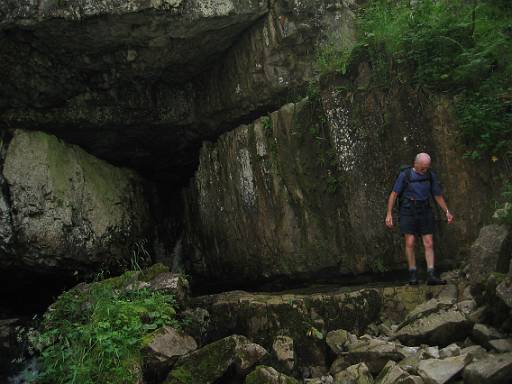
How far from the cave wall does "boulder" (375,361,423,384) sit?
3.02 meters

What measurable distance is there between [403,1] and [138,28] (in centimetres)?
510

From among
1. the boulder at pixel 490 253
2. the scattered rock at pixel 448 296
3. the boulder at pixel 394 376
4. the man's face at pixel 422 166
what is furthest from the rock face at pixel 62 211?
the boulder at pixel 490 253

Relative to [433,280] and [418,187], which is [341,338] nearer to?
[433,280]

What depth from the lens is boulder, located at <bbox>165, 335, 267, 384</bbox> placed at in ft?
19.9

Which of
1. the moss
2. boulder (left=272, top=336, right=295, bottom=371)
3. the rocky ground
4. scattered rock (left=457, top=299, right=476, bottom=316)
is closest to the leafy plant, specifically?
the rocky ground

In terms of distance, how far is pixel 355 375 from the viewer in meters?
5.59

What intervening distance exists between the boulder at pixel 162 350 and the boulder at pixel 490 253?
3.89 meters

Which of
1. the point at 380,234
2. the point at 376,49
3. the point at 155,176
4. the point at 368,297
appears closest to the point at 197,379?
the point at 368,297

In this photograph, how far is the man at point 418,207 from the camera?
23.7ft

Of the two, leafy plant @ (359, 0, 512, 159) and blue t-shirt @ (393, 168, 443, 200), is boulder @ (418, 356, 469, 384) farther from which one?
leafy plant @ (359, 0, 512, 159)

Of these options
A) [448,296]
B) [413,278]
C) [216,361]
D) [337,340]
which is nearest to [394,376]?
[337,340]

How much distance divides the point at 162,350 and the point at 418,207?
412cm

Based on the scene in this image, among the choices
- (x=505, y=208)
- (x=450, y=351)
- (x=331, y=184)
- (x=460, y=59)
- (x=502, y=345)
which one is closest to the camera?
(x=502, y=345)

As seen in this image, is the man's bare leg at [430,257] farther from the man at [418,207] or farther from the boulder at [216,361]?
the boulder at [216,361]
